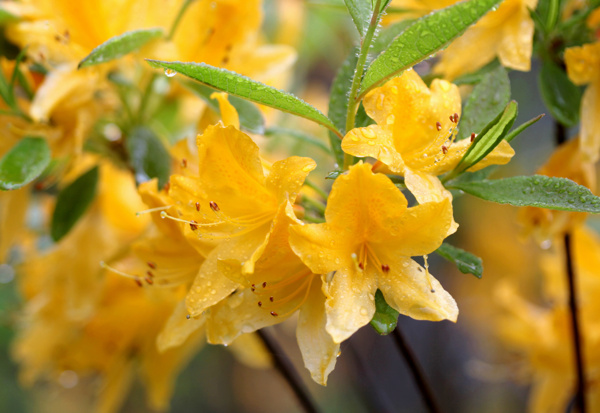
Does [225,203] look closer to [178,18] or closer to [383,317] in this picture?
[383,317]

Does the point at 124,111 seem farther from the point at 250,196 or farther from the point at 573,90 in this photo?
the point at 573,90

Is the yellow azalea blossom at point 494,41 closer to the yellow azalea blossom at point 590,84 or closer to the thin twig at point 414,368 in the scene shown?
the yellow azalea blossom at point 590,84

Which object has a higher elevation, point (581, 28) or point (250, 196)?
point (581, 28)

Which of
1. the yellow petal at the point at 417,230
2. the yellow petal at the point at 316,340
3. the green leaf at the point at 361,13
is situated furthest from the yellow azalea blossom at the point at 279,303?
the green leaf at the point at 361,13

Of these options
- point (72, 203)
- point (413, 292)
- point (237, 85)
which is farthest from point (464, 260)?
point (72, 203)

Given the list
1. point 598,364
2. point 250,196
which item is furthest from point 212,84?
point 598,364

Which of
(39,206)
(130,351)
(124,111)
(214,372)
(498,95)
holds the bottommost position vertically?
(214,372)
